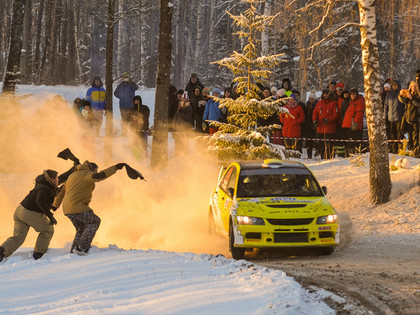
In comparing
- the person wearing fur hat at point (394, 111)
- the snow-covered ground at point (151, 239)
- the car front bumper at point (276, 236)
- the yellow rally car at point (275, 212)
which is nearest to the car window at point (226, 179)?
the yellow rally car at point (275, 212)

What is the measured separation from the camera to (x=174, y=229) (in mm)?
13812

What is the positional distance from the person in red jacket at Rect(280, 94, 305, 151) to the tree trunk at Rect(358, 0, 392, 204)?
648cm

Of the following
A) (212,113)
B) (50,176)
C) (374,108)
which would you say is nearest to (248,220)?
(50,176)

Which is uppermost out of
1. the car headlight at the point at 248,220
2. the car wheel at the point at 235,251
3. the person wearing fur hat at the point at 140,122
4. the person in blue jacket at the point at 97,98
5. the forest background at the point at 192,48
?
the forest background at the point at 192,48

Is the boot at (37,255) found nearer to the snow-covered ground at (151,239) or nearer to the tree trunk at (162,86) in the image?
the snow-covered ground at (151,239)

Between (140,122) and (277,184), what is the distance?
11288mm

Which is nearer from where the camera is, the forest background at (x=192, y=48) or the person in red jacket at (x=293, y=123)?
the person in red jacket at (x=293, y=123)

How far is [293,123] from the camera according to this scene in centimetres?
2033

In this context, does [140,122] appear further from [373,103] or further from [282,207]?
[282,207]

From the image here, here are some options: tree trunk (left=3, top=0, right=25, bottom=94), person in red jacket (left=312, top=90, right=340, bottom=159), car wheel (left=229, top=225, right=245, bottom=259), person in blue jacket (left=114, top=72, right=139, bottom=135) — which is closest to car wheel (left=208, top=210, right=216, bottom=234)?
car wheel (left=229, top=225, right=245, bottom=259)

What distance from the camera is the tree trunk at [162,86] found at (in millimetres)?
18231

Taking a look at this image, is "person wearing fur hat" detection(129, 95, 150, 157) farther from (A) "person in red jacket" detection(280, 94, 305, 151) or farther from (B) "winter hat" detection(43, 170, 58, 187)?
(B) "winter hat" detection(43, 170, 58, 187)

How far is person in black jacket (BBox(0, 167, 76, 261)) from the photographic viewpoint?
1020 cm

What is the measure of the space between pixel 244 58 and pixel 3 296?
977 centimetres
